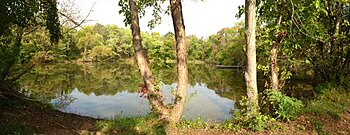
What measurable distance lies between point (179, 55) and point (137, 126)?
87.7 inches

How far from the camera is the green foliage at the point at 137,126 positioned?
661cm

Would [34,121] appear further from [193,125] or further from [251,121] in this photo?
[251,121]

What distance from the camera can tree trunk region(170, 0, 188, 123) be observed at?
23.3 ft

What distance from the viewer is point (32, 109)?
907 cm

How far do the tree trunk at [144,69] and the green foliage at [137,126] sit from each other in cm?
27

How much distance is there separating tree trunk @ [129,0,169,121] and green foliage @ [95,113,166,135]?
270 millimetres

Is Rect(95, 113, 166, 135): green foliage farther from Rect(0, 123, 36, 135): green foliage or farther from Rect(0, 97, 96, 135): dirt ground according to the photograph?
Rect(0, 123, 36, 135): green foliage

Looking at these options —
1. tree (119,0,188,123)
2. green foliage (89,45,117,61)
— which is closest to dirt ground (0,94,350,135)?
tree (119,0,188,123)

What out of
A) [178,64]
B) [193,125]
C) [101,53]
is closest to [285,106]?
[193,125]

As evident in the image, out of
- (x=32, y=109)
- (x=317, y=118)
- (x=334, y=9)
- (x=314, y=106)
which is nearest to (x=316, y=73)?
(x=334, y=9)

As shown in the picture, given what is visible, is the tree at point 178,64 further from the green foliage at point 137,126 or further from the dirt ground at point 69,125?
the dirt ground at point 69,125

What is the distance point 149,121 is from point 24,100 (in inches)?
223

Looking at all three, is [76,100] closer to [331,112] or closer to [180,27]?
[180,27]

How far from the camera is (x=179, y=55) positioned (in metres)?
7.23
